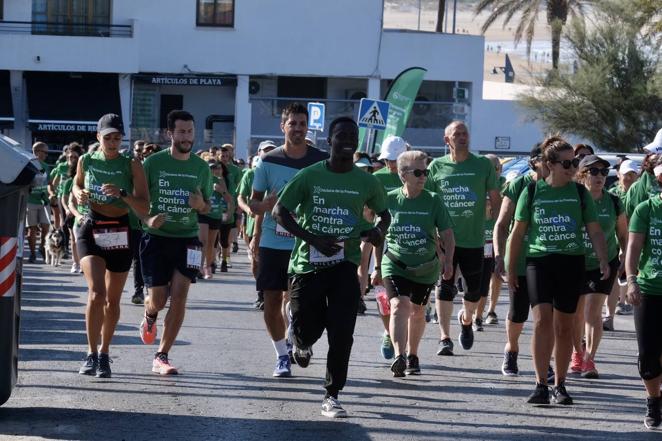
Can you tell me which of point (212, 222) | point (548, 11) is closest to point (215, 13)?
point (548, 11)

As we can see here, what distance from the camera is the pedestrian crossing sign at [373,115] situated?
25.9 meters

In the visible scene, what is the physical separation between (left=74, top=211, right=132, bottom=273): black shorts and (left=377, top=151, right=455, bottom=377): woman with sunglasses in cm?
208

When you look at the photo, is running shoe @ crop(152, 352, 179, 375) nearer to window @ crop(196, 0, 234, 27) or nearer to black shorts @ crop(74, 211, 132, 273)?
black shorts @ crop(74, 211, 132, 273)

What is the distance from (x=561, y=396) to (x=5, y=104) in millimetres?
35794

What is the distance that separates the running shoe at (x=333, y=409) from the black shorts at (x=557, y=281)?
1.65 metres

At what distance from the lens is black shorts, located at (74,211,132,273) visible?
32.9 ft

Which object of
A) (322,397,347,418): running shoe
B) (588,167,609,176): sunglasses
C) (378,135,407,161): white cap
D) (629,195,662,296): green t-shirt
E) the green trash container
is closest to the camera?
the green trash container

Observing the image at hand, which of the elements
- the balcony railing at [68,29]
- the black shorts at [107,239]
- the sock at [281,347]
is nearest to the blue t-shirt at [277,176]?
the sock at [281,347]

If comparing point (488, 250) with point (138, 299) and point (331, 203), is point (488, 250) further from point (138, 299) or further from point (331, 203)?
point (331, 203)

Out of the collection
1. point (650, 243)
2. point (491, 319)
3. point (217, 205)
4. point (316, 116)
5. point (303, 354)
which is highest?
point (316, 116)

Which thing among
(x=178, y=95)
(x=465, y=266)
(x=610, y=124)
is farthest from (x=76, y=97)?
(x=465, y=266)

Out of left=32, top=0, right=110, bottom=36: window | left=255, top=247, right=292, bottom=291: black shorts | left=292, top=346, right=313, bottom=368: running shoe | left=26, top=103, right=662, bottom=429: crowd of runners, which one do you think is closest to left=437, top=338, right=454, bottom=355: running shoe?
left=26, top=103, right=662, bottom=429: crowd of runners

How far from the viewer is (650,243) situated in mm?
8984

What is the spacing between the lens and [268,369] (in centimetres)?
1097
